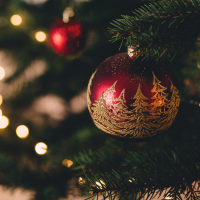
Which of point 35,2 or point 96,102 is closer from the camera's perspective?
point 96,102

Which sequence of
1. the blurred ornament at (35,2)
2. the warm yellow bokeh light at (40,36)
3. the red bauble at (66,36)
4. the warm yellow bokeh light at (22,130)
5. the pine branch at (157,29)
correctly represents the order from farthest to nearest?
the warm yellow bokeh light at (22,130), the blurred ornament at (35,2), the warm yellow bokeh light at (40,36), the red bauble at (66,36), the pine branch at (157,29)

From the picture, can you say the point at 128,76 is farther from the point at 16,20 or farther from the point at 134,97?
the point at 16,20

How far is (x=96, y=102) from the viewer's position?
359 mm

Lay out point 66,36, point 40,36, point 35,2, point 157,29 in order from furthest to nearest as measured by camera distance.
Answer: point 35,2 < point 40,36 < point 66,36 < point 157,29

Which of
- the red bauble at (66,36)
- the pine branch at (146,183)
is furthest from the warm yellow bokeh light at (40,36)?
the pine branch at (146,183)

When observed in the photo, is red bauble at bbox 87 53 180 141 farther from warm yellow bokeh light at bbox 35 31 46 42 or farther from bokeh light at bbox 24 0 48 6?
bokeh light at bbox 24 0 48 6

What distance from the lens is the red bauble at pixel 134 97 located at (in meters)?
0.32

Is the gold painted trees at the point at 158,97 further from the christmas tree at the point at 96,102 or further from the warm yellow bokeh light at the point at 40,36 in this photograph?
the warm yellow bokeh light at the point at 40,36

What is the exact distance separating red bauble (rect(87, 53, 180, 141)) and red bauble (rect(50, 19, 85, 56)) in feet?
0.74

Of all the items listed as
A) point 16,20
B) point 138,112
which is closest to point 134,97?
point 138,112

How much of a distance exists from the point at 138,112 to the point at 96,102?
89 mm

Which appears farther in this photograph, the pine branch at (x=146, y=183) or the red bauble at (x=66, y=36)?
the red bauble at (x=66, y=36)

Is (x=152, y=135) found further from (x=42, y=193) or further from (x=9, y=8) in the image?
(x=9, y=8)

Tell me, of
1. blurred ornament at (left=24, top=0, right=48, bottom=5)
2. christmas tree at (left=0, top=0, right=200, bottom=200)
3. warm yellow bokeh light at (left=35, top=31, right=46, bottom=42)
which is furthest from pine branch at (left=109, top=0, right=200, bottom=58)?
blurred ornament at (left=24, top=0, right=48, bottom=5)
